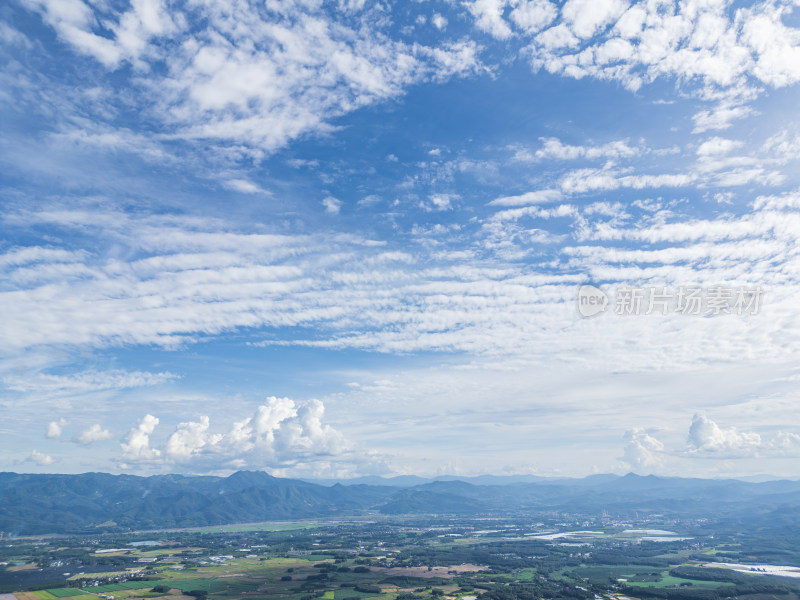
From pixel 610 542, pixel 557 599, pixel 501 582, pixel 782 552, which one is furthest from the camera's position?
pixel 610 542

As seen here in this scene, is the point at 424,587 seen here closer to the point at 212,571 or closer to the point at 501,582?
the point at 501,582

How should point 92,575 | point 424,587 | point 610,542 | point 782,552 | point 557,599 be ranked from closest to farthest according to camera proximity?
1. point 557,599
2. point 424,587
3. point 92,575
4. point 782,552
5. point 610,542

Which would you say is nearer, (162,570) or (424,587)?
(424,587)

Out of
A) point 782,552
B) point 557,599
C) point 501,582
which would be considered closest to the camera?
point 557,599

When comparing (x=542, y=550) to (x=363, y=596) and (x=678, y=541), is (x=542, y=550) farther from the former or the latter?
(x=363, y=596)

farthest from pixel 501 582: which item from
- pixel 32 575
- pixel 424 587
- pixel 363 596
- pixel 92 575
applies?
pixel 32 575

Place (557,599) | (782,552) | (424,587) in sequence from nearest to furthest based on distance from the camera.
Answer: (557,599) → (424,587) → (782,552)

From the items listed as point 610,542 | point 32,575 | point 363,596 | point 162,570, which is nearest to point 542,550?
point 610,542

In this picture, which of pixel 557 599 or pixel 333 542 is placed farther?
pixel 333 542

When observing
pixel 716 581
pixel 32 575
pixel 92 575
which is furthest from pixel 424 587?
pixel 32 575
